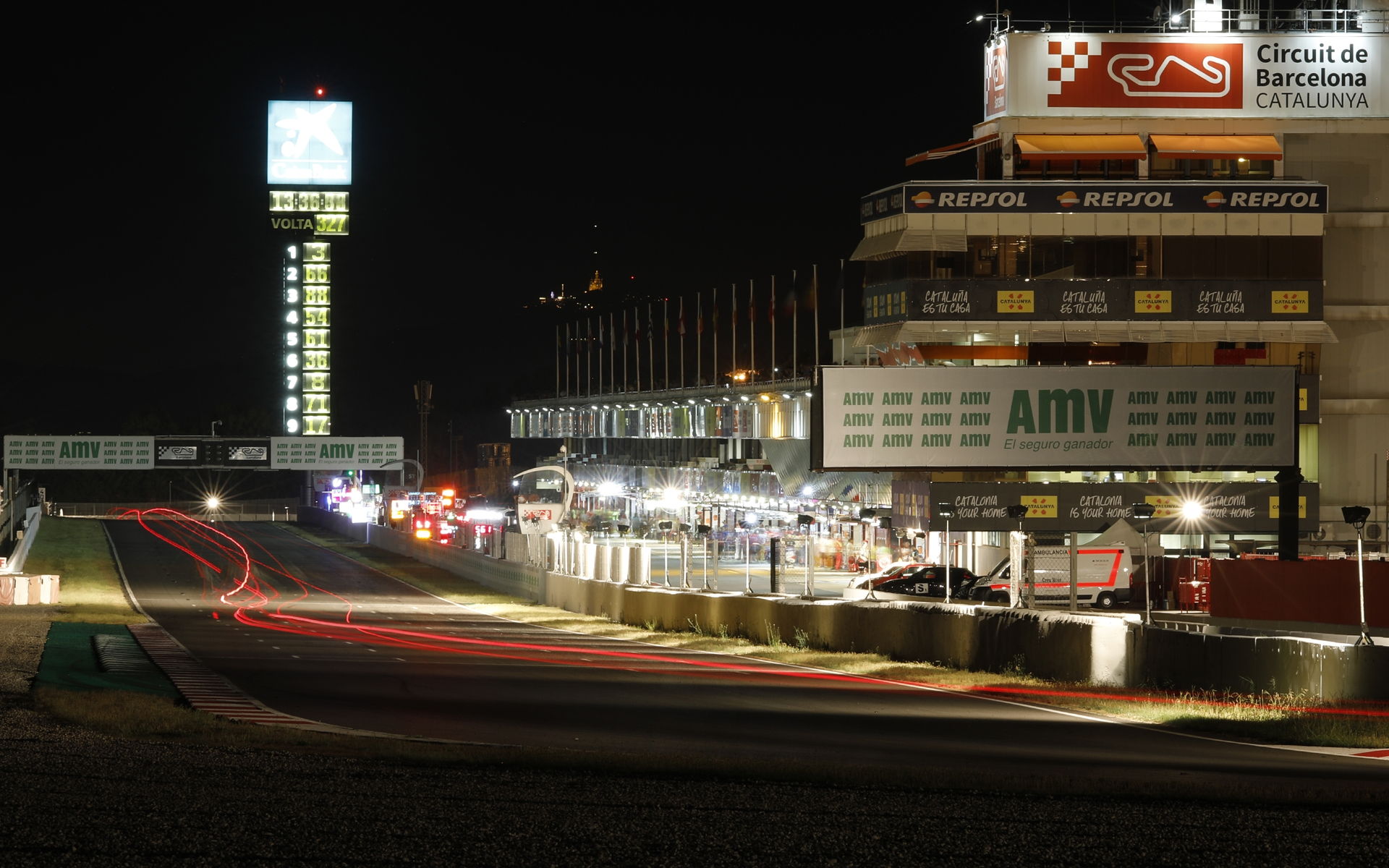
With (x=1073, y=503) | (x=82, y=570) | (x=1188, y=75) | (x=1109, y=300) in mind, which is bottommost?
(x=82, y=570)

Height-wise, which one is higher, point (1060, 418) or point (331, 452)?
point (331, 452)

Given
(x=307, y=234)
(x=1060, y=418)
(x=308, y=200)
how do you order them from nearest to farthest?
(x=1060, y=418)
(x=307, y=234)
(x=308, y=200)

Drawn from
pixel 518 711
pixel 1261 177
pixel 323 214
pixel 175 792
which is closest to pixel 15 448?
pixel 323 214

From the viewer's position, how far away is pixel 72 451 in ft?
352

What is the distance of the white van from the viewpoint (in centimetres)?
4641

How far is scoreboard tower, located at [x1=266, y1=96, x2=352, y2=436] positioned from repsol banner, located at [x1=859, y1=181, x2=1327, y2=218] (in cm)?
6494

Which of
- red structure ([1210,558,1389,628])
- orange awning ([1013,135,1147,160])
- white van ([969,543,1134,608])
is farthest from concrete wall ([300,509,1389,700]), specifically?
orange awning ([1013,135,1147,160])

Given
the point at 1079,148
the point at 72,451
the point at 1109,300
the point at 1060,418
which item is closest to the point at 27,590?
the point at 1060,418

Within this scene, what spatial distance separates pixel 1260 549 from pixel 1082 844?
4390 centimetres

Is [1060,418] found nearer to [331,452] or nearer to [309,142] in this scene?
[331,452]

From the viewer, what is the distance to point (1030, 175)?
62375 millimetres

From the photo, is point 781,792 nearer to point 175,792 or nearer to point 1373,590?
point 175,792

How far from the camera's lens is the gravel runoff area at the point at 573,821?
11.2 m

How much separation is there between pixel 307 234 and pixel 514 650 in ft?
283
